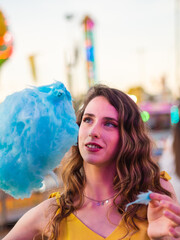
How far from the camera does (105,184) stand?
4.62 feet

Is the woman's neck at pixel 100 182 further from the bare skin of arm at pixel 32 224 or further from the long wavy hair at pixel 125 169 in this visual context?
the bare skin of arm at pixel 32 224

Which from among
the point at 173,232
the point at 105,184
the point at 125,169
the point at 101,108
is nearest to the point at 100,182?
the point at 105,184

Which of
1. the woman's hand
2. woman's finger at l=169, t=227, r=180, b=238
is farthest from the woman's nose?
woman's finger at l=169, t=227, r=180, b=238

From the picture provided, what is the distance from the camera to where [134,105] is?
5.04ft

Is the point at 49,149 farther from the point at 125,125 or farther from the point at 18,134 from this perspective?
the point at 125,125

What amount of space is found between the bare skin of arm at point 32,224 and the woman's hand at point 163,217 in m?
0.57

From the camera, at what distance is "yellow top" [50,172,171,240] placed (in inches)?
48.8

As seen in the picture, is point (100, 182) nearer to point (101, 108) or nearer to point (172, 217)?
point (101, 108)

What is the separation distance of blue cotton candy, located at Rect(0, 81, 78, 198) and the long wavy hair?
26cm

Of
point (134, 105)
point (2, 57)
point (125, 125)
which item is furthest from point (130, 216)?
point (2, 57)

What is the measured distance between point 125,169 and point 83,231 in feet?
1.23

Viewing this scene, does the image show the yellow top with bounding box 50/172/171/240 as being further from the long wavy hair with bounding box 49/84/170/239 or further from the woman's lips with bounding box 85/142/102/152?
the woman's lips with bounding box 85/142/102/152

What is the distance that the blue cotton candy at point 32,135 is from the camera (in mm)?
Result: 1183

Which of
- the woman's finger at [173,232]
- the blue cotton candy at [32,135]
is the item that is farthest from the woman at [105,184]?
the woman's finger at [173,232]
